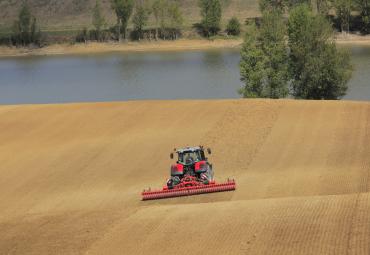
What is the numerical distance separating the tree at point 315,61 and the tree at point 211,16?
249ft

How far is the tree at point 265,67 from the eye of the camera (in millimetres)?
56750

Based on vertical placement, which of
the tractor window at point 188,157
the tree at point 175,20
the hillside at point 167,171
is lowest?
the hillside at point 167,171

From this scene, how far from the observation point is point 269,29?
197ft

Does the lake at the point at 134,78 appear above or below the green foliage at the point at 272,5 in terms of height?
below

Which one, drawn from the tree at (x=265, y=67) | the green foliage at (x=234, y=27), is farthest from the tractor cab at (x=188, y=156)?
the green foliage at (x=234, y=27)

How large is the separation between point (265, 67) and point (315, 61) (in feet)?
14.5

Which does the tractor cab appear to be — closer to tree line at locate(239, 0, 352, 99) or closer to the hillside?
the hillside

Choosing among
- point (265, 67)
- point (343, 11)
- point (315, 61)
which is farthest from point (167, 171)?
point (343, 11)

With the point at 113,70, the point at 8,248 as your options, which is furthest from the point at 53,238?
the point at 113,70

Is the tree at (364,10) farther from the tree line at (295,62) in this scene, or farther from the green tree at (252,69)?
the green tree at (252,69)

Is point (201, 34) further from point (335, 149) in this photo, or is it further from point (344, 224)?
point (344, 224)

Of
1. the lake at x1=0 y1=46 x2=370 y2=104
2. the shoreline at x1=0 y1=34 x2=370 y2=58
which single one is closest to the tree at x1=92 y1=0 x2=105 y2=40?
the shoreline at x1=0 y1=34 x2=370 y2=58

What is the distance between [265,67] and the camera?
58.2 m

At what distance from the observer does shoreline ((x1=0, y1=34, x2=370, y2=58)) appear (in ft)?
424
